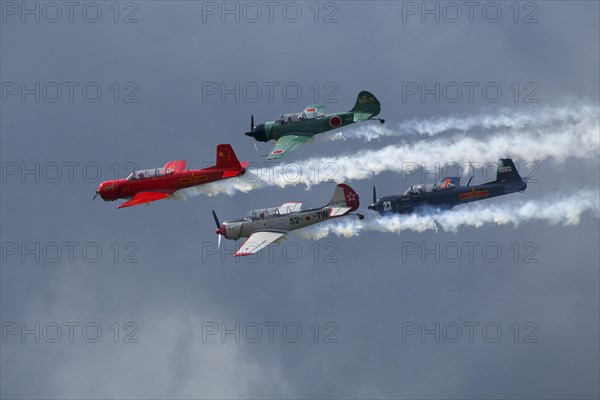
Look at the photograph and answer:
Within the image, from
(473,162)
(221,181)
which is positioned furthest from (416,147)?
(221,181)

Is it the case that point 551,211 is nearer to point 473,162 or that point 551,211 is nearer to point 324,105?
point 473,162

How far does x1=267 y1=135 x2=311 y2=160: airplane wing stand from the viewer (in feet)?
536

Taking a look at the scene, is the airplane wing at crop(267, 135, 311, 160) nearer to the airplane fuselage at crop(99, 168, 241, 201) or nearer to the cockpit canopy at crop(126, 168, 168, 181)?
the airplane fuselage at crop(99, 168, 241, 201)

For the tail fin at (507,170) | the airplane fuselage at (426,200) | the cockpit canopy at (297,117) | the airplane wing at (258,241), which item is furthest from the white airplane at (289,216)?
the tail fin at (507,170)

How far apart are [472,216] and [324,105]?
13.0 metres

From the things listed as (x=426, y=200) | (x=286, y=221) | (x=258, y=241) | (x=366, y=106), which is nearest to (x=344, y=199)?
(x=286, y=221)

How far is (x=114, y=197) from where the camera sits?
6427 inches

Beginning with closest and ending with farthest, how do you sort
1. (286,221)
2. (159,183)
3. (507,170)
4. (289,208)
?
(286,221) → (289,208) → (159,183) → (507,170)

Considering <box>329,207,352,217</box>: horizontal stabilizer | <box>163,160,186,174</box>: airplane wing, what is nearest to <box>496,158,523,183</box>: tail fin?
<box>329,207,352,217</box>: horizontal stabilizer

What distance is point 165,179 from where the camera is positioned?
161875 mm

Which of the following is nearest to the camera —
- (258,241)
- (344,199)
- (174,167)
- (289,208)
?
(258,241)

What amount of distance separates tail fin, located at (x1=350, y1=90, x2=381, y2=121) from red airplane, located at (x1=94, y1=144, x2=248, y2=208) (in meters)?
9.41

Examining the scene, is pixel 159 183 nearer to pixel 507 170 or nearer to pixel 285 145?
pixel 285 145

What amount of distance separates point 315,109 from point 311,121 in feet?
3.37
